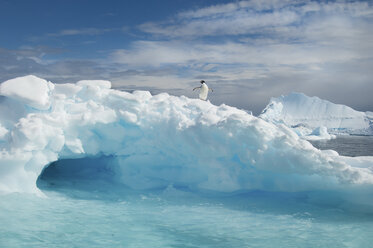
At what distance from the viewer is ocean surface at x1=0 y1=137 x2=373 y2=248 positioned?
6234 mm

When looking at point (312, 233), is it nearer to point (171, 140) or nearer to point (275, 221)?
point (275, 221)

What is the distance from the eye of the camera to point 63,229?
6676 mm

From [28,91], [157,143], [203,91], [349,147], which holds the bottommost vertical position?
[157,143]

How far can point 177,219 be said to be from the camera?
735 centimetres

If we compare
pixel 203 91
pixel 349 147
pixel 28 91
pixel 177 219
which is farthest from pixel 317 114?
pixel 177 219

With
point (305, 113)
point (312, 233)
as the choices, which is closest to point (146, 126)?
point (312, 233)

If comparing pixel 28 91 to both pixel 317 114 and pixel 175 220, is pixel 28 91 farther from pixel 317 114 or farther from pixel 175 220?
pixel 317 114

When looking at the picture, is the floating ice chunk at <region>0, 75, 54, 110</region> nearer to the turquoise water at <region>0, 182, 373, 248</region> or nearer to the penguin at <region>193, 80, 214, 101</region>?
the turquoise water at <region>0, 182, 373, 248</region>

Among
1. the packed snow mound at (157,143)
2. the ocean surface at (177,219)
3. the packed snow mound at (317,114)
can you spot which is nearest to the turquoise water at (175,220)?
the ocean surface at (177,219)

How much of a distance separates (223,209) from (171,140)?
8.16 feet

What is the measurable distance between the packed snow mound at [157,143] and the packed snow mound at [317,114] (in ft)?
134

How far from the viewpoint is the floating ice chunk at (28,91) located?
29.9ft

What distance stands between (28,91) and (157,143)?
3.55 m

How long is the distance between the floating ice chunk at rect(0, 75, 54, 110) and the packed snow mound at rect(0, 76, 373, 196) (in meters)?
0.03
